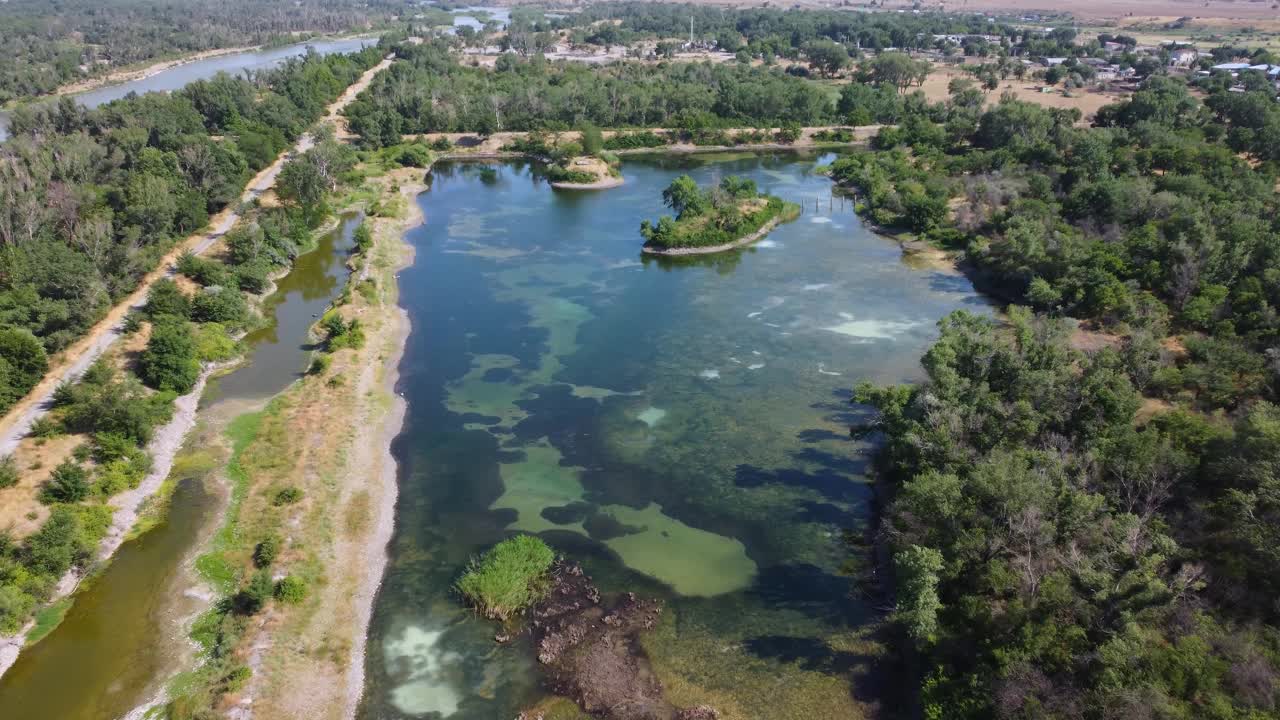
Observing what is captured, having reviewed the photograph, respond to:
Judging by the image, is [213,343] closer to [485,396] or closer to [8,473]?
[8,473]

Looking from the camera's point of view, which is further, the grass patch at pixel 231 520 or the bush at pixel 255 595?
the grass patch at pixel 231 520

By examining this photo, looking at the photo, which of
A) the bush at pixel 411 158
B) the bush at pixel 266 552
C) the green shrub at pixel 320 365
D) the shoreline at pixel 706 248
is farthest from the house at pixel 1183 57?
the bush at pixel 266 552

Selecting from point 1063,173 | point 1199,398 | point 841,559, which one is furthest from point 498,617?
point 1063,173

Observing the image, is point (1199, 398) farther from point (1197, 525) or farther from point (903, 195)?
point (903, 195)

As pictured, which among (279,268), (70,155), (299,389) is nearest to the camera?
(299,389)

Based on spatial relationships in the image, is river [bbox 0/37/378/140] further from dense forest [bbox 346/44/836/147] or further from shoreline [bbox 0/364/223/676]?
shoreline [bbox 0/364/223/676]

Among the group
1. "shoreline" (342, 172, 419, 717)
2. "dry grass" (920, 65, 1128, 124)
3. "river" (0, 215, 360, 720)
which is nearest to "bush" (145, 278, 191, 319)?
"shoreline" (342, 172, 419, 717)

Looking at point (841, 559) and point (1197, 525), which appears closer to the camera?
point (1197, 525)

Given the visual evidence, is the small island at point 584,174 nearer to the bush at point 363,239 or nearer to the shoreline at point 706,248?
the shoreline at point 706,248
